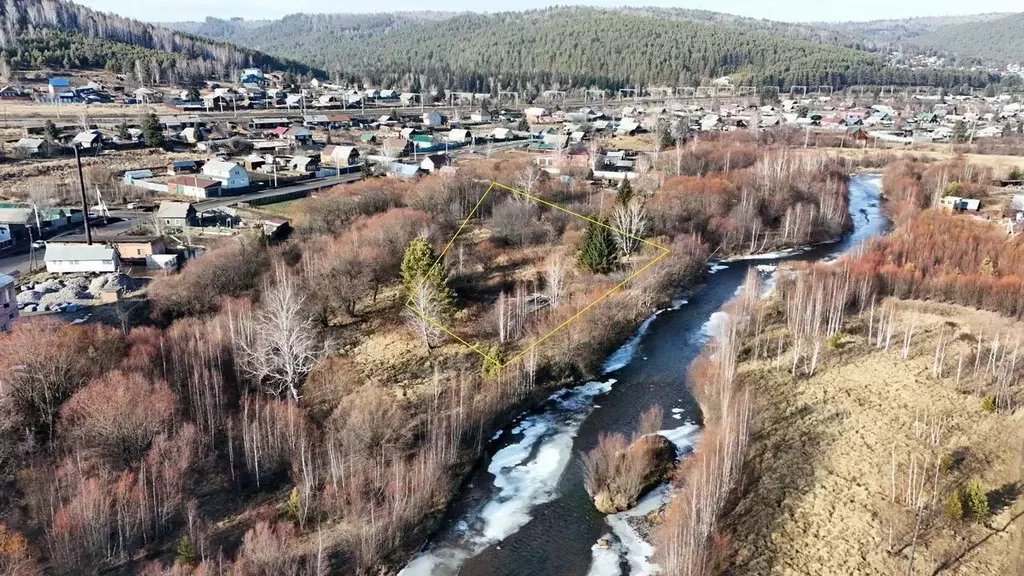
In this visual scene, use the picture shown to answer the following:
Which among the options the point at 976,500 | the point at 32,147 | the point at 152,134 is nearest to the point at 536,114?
the point at 152,134

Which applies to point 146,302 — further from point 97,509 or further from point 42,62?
point 42,62

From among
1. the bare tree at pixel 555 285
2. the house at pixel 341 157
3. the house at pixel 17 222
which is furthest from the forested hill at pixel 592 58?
the bare tree at pixel 555 285

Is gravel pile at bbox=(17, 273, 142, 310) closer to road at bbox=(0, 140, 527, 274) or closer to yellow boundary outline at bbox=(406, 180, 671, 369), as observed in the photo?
road at bbox=(0, 140, 527, 274)

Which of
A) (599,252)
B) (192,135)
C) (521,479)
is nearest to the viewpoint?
(521,479)

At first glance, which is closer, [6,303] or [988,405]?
[988,405]

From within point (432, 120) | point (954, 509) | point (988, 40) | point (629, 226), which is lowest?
point (954, 509)

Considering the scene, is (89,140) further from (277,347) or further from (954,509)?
(954,509)
